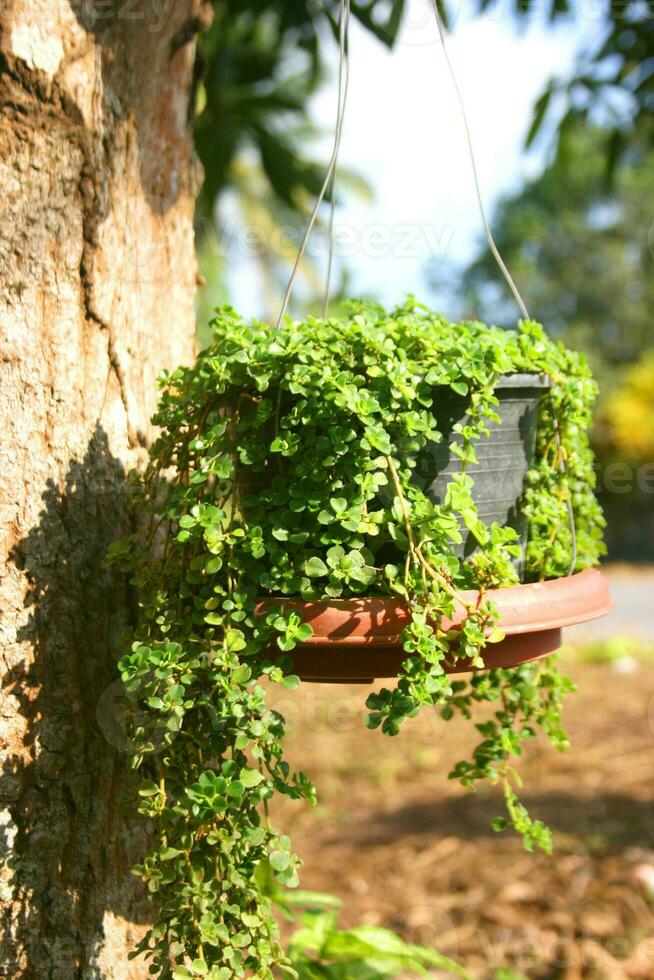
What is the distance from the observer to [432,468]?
1.40 metres

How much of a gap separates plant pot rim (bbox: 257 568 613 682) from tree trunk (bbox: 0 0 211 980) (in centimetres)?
37

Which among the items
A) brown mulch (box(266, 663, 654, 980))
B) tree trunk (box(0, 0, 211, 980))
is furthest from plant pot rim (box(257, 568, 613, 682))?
brown mulch (box(266, 663, 654, 980))

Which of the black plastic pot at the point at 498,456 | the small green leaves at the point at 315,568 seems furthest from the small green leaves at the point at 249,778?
the black plastic pot at the point at 498,456

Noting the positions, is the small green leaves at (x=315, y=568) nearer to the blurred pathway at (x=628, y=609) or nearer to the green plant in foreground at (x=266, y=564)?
the green plant in foreground at (x=266, y=564)

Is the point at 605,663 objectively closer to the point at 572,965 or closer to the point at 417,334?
the point at 572,965

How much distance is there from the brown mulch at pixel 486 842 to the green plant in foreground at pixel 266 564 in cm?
177

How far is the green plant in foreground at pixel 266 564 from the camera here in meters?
1.23

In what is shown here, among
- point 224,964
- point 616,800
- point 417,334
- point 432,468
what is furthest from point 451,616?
point 616,800

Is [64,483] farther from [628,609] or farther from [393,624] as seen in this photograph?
[628,609]

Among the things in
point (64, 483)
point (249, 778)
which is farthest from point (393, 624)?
point (64, 483)

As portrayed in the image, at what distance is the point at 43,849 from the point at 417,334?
1.01 m

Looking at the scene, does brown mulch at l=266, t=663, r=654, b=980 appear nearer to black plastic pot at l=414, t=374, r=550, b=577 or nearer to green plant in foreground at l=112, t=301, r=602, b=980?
black plastic pot at l=414, t=374, r=550, b=577

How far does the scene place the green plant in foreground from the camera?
1229mm

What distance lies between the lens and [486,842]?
12.1 feet
